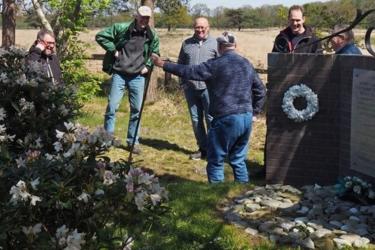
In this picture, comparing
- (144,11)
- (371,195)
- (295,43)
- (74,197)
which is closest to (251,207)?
(371,195)

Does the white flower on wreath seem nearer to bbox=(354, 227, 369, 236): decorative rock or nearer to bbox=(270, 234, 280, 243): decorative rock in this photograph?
bbox=(354, 227, 369, 236): decorative rock

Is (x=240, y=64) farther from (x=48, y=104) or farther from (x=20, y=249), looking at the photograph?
(x=20, y=249)

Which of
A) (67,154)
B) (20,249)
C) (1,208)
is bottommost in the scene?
(20,249)

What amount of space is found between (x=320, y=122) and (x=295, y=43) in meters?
0.99

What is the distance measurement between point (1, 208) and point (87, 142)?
49cm

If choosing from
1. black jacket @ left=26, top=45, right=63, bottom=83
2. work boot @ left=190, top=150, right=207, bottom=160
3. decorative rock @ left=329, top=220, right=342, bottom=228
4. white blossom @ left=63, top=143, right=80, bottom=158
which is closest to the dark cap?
black jacket @ left=26, top=45, right=63, bottom=83

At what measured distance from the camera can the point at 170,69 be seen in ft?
19.4

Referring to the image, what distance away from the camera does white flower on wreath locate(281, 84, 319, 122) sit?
19.9ft

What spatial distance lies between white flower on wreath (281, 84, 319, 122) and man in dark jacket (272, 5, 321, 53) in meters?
0.54

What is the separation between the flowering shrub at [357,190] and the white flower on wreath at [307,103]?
38.9 inches

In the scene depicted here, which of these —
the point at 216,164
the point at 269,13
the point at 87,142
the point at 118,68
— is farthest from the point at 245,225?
the point at 269,13

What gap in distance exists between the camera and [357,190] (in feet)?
17.1

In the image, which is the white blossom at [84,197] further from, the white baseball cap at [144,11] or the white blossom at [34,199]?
the white baseball cap at [144,11]

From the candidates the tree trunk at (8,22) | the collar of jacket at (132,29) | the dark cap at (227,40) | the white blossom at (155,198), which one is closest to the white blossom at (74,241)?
the white blossom at (155,198)
